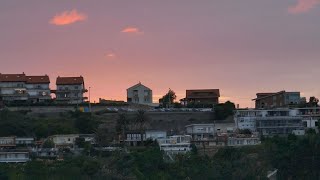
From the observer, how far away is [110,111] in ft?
192

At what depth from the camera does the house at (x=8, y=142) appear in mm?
50716

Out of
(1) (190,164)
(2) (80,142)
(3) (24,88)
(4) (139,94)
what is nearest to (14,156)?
(2) (80,142)

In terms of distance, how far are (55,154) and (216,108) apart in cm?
1442

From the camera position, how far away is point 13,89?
6266cm

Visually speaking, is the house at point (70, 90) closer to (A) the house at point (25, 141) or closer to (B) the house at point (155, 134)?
(B) the house at point (155, 134)

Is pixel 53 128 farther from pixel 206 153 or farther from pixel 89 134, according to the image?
pixel 206 153

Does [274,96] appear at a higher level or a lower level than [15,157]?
higher

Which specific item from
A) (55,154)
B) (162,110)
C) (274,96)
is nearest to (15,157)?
(55,154)

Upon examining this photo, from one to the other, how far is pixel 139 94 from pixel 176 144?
1754 centimetres

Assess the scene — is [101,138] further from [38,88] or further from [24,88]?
[38,88]

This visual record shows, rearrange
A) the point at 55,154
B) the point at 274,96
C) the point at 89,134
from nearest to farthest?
the point at 55,154 → the point at 89,134 → the point at 274,96

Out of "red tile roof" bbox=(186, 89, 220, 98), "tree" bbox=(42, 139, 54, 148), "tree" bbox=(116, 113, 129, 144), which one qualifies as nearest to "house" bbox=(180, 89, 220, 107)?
"red tile roof" bbox=(186, 89, 220, 98)

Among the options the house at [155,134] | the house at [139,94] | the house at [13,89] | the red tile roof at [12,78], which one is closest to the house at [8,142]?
the house at [155,134]

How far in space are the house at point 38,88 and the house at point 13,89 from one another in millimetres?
483
